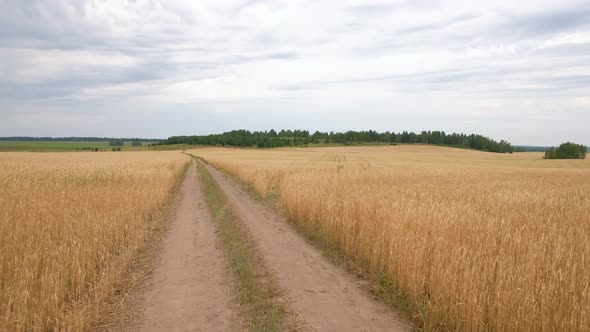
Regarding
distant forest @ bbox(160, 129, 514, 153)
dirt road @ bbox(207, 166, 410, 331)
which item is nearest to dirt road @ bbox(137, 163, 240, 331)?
dirt road @ bbox(207, 166, 410, 331)

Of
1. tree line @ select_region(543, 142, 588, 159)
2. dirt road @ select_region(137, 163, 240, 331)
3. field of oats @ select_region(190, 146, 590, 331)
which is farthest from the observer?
tree line @ select_region(543, 142, 588, 159)

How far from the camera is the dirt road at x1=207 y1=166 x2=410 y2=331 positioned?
213 inches

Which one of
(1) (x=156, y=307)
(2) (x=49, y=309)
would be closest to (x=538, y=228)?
(1) (x=156, y=307)

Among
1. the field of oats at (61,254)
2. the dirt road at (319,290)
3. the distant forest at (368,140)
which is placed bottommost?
the dirt road at (319,290)

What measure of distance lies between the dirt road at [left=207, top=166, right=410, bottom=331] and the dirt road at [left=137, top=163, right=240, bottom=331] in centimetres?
116

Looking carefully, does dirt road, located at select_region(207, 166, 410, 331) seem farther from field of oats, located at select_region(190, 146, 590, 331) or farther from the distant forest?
the distant forest

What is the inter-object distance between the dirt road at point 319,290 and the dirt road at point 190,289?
116 cm

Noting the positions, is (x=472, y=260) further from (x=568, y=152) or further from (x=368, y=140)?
(x=368, y=140)

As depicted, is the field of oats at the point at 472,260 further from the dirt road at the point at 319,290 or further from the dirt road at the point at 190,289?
the dirt road at the point at 190,289

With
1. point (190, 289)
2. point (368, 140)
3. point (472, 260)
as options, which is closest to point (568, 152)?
point (368, 140)

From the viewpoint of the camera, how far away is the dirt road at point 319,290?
17.8ft

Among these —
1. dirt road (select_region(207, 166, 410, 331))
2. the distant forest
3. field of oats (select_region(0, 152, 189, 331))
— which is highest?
the distant forest

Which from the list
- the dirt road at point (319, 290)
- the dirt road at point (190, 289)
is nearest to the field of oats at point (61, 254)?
the dirt road at point (190, 289)

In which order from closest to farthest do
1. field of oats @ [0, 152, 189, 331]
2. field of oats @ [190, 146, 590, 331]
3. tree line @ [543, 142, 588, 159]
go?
1. field of oats @ [190, 146, 590, 331]
2. field of oats @ [0, 152, 189, 331]
3. tree line @ [543, 142, 588, 159]
